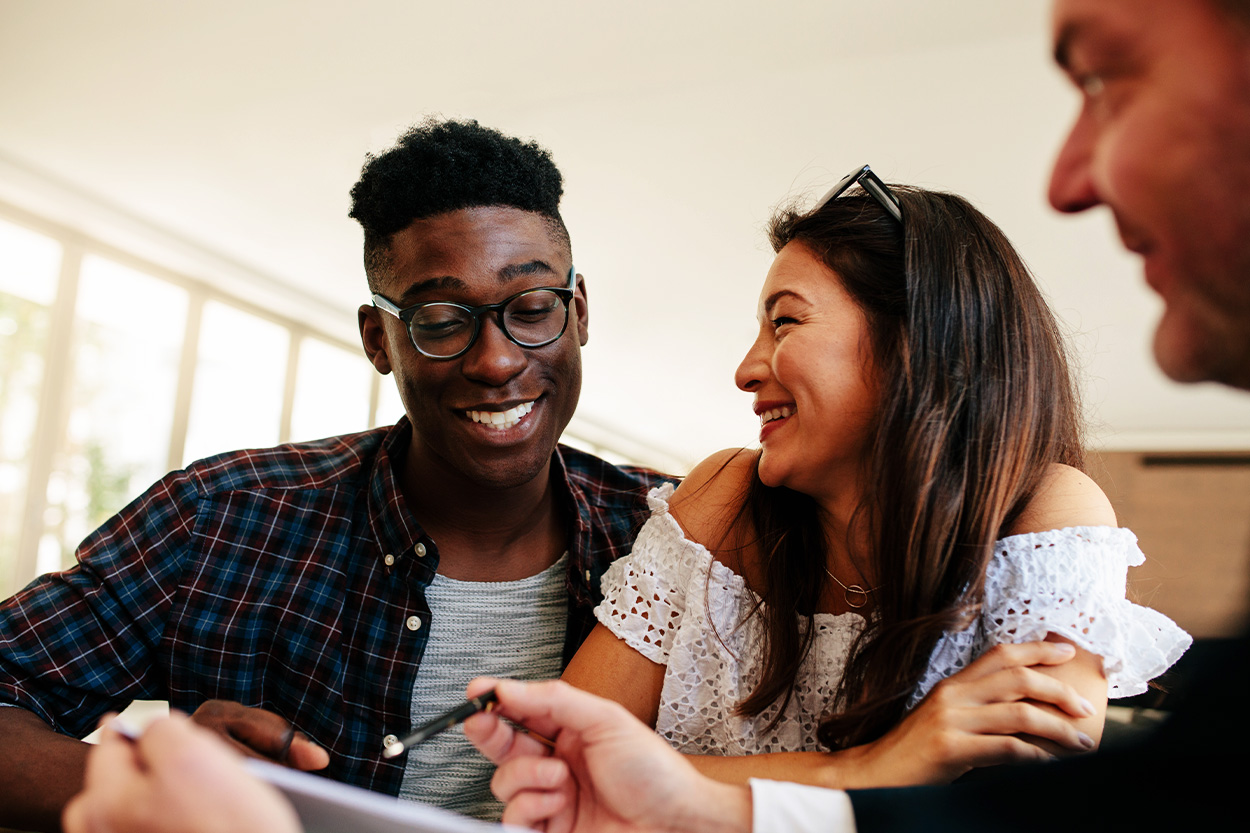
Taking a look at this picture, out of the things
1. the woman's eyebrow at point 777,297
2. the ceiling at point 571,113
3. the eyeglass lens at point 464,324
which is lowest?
the eyeglass lens at point 464,324

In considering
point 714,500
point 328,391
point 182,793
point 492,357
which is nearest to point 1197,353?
point 182,793

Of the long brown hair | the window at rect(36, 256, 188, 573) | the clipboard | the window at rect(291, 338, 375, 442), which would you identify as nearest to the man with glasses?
the long brown hair

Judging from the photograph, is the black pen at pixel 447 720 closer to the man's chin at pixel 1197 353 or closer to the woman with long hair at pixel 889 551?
the woman with long hair at pixel 889 551

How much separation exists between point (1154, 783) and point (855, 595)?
0.84 metres

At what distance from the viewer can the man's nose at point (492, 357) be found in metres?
1.63

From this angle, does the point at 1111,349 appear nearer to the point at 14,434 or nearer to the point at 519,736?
the point at 519,736

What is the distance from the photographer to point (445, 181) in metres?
1.76

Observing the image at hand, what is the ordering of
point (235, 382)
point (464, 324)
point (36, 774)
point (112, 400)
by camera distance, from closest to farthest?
point (36, 774) < point (464, 324) < point (112, 400) < point (235, 382)

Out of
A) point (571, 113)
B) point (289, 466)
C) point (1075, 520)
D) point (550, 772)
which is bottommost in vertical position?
point (550, 772)

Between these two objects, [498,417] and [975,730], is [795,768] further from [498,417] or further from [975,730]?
[498,417]

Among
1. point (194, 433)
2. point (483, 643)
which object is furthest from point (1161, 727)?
point (194, 433)

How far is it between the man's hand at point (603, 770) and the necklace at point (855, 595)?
581 mm

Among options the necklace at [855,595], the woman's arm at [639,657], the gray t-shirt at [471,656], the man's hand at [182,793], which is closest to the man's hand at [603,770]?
the man's hand at [182,793]

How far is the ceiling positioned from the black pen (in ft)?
7.79
